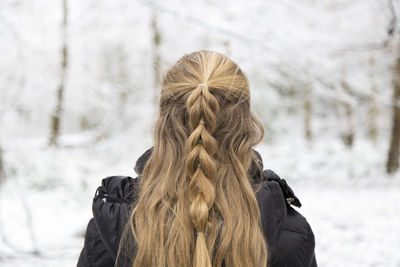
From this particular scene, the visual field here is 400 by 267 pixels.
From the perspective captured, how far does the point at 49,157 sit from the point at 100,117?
130 cm

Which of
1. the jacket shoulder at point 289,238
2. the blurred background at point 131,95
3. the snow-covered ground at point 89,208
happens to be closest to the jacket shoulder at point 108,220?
the jacket shoulder at point 289,238

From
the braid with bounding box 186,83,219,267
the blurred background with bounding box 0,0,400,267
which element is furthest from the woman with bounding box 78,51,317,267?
the blurred background with bounding box 0,0,400,267

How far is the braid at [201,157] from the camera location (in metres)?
1.17

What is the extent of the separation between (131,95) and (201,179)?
532 cm

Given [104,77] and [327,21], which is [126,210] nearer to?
[327,21]

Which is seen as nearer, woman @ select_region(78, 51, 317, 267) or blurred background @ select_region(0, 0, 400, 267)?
woman @ select_region(78, 51, 317, 267)

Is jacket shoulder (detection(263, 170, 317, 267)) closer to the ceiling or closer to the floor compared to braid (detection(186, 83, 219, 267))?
closer to the floor

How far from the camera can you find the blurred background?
3.74 metres

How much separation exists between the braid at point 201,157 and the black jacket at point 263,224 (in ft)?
0.68

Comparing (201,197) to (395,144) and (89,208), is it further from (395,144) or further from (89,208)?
(395,144)

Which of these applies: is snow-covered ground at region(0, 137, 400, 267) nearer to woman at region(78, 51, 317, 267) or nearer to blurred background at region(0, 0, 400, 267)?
blurred background at region(0, 0, 400, 267)

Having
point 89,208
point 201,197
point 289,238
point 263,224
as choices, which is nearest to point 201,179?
point 201,197

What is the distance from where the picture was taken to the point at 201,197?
1.19 meters

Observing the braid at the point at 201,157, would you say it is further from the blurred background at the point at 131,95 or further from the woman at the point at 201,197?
the blurred background at the point at 131,95
